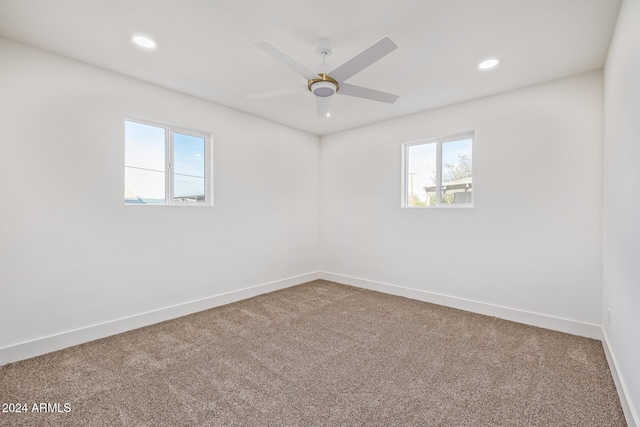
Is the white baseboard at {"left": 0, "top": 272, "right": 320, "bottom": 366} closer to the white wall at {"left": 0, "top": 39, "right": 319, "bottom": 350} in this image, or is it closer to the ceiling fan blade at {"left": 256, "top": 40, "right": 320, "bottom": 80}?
the white wall at {"left": 0, "top": 39, "right": 319, "bottom": 350}

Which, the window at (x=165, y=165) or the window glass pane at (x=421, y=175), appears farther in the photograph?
the window glass pane at (x=421, y=175)

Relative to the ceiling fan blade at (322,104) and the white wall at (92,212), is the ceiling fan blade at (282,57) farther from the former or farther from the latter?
the white wall at (92,212)

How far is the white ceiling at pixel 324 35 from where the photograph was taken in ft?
6.16

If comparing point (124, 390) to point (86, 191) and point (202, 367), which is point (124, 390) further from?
point (86, 191)

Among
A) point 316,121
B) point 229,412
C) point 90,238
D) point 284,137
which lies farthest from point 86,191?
point 316,121


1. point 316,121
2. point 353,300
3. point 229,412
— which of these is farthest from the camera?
point 316,121

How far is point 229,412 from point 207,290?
2012 millimetres

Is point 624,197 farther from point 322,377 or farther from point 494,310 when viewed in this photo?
point 322,377

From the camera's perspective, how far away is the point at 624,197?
180 centimetres

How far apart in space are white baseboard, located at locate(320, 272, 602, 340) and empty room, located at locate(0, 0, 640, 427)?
0.09 ft

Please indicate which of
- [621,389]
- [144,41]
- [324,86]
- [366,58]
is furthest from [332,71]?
[621,389]

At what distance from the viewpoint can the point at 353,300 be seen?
3820 mm

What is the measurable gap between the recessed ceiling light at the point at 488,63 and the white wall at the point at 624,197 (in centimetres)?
75

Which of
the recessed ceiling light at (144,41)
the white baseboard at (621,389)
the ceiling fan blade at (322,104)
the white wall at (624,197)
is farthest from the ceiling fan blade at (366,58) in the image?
the white baseboard at (621,389)
